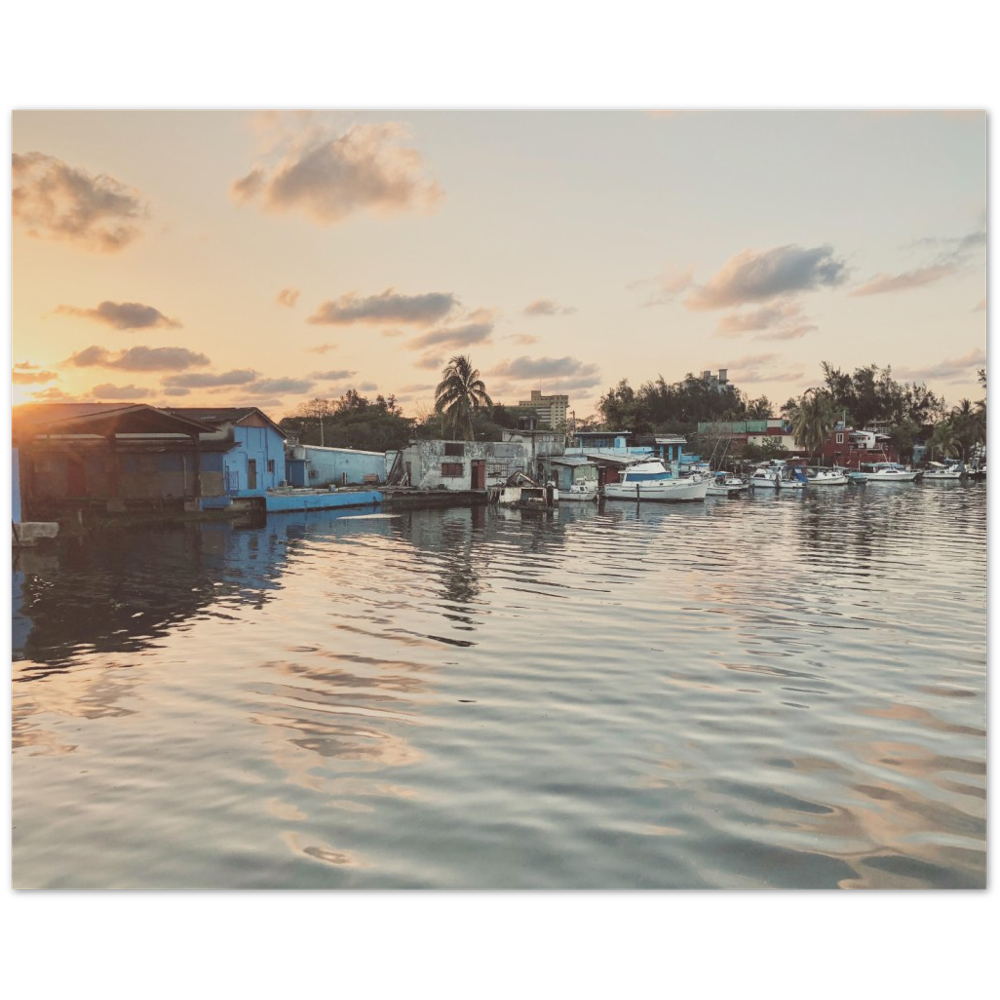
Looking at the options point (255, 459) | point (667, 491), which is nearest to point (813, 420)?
point (667, 491)

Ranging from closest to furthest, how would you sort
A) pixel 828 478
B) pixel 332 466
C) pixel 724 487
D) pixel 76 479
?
1. pixel 76 479
2. pixel 332 466
3. pixel 724 487
4. pixel 828 478

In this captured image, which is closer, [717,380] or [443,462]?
[443,462]

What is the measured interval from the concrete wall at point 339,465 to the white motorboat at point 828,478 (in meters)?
35.8

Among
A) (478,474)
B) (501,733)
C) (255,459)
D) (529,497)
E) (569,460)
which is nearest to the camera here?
(501,733)

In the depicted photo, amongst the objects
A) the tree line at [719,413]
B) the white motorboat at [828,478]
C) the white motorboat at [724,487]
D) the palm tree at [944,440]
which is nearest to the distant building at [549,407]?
the tree line at [719,413]

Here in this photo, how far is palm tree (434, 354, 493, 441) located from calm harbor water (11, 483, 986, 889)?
4042 cm

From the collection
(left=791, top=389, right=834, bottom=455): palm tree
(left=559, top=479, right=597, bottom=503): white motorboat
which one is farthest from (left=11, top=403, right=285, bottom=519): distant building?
(left=791, top=389, right=834, bottom=455): palm tree

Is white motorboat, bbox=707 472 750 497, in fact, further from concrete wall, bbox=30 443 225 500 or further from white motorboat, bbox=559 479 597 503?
concrete wall, bbox=30 443 225 500

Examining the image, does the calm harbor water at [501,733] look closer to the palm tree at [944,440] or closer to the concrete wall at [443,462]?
the concrete wall at [443,462]

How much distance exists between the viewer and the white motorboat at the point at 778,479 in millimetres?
57938

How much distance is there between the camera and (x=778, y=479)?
58500 millimetres

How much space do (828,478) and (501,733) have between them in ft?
204

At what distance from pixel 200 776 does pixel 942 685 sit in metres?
7.31

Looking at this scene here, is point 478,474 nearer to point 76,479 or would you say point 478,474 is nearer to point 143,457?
point 143,457
